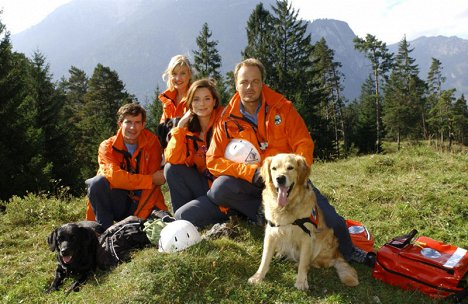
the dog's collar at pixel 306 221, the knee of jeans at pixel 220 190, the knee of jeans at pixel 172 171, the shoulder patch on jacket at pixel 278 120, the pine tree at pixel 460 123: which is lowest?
the pine tree at pixel 460 123

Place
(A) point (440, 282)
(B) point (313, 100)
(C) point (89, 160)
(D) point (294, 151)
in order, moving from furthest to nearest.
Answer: (B) point (313, 100)
(C) point (89, 160)
(D) point (294, 151)
(A) point (440, 282)

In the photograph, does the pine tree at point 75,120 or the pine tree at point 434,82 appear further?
the pine tree at point 434,82

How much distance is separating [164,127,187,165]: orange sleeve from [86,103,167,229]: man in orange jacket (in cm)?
51

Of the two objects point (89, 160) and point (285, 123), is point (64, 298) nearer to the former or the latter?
point (285, 123)

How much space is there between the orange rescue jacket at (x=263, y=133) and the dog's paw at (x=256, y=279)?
3.67ft

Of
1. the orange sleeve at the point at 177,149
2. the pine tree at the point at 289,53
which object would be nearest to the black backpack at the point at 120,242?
the orange sleeve at the point at 177,149

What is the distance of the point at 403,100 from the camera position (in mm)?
→ 44125

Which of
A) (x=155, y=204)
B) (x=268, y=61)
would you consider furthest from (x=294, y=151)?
(x=268, y=61)

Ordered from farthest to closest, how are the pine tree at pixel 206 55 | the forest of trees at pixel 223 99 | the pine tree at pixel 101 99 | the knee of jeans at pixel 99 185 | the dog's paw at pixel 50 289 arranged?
1. the pine tree at pixel 206 55
2. the pine tree at pixel 101 99
3. the forest of trees at pixel 223 99
4. the knee of jeans at pixel 99 185
5. the dog's paw at pixel 50 289

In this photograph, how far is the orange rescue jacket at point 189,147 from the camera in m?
4.78

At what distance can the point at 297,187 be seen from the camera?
145 inches

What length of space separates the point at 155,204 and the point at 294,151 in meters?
2.41

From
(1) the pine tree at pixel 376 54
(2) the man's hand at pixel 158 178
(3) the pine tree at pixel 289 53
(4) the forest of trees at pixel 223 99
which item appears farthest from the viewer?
(1) the pine tree at pixel 376 54

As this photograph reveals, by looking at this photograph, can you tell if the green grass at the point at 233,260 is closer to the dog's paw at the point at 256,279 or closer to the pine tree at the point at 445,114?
the dog's paw at the point at 256,279
